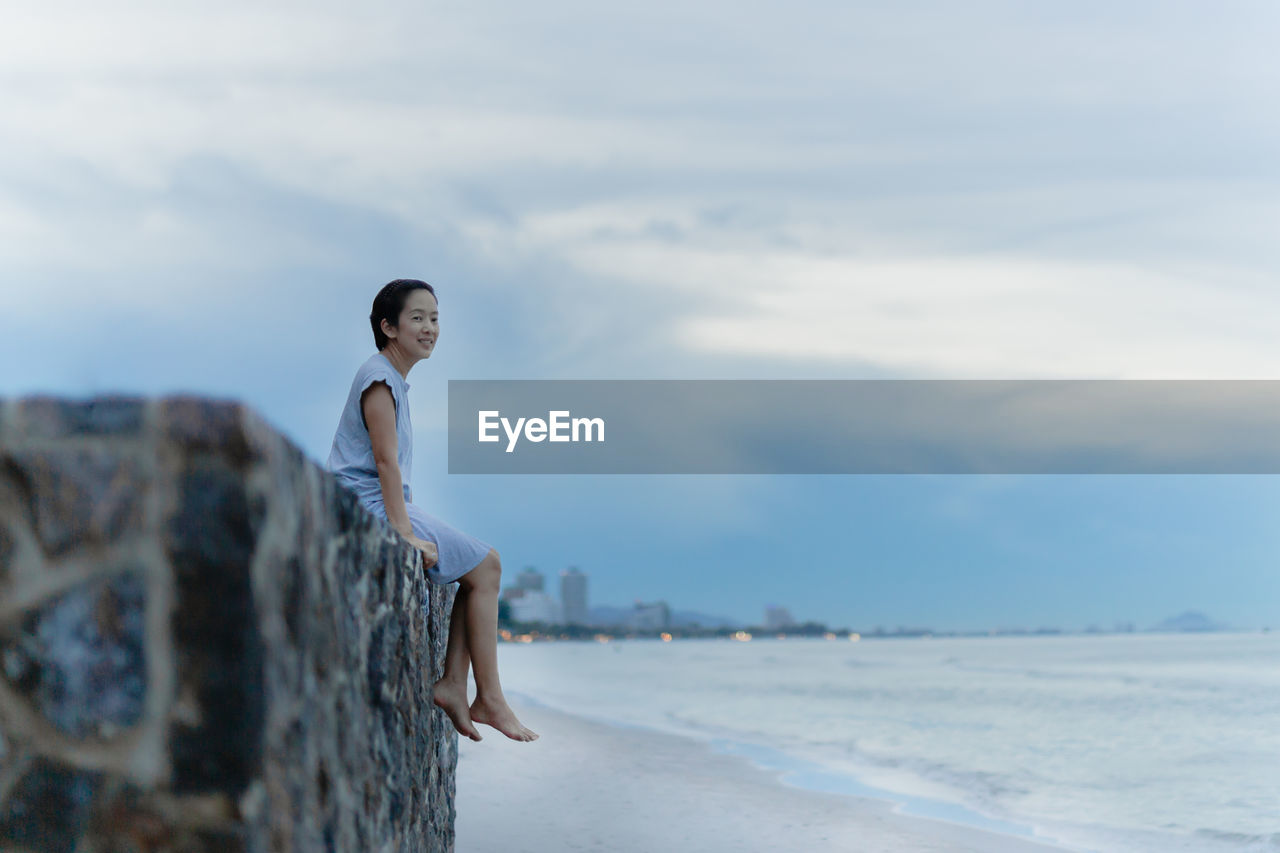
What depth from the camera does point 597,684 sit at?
1163 inches

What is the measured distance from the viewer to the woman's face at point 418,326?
334 cm

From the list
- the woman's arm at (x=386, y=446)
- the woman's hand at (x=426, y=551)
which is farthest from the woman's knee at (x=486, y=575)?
the woman's arm at (x=386, y=446)

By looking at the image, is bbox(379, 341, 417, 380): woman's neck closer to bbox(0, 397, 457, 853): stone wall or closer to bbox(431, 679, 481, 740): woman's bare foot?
bbox(431, 679, 481, 740): woman's bare foot

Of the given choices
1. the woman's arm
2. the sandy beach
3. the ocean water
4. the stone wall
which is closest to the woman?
the woman's arm

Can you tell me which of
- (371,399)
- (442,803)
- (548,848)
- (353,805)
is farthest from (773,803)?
(353,805)

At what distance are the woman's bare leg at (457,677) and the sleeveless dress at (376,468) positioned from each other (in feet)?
0.42

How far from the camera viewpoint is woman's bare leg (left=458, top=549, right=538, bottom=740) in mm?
3254

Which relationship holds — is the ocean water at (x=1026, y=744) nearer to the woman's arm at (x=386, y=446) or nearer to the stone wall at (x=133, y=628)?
the woman's arm at (x=386, y=446)

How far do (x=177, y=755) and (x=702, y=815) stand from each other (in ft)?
22.6

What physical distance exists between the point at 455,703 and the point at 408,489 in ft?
2.23

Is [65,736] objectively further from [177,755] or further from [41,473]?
[41,473]

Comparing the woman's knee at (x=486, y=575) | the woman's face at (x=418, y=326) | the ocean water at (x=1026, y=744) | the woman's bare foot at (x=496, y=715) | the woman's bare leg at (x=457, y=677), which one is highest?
the woman's face at (x=418, y=326)

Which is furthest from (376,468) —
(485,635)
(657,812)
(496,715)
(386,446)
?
(657,812)

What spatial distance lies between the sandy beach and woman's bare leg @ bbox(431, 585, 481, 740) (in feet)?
9.70
